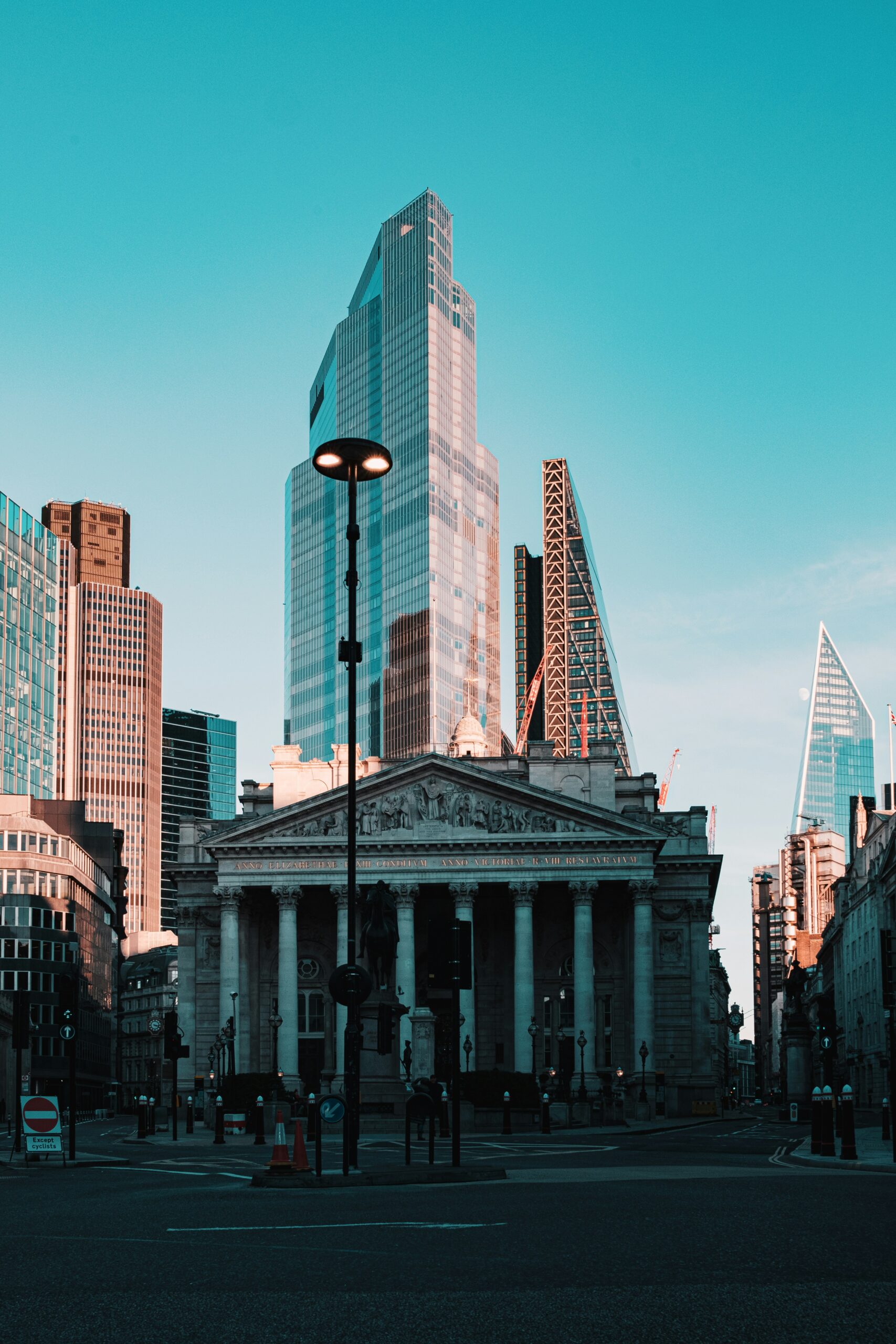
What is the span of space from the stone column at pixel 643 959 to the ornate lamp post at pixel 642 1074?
1.34 meters

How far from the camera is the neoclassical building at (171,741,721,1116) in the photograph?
9562 cm

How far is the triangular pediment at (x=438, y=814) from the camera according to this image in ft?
314

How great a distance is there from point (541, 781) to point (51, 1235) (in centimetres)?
8900

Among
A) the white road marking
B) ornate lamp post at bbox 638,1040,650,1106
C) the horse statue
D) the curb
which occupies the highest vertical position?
the horse statue

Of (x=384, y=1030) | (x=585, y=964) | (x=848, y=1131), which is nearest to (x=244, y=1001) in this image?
(x=585, y=964)

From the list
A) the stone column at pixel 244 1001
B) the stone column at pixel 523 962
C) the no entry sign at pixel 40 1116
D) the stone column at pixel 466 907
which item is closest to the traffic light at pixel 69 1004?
the no entry sign at pixel 40 1116

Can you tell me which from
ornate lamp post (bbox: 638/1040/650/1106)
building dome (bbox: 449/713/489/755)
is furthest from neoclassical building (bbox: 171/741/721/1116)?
building dome (bbox: 449/713/489/755)

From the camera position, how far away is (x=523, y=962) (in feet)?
312

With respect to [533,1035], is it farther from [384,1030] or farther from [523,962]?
[384,1030]

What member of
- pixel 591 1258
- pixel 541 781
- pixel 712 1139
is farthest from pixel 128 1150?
pixel 541 781

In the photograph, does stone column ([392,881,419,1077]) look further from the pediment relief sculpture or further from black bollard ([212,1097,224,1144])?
black bollard ([212,1097,224,1144])

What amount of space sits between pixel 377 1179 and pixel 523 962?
7093cm

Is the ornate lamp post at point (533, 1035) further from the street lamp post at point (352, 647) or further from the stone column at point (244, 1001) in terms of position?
the street lamp post at point (352, 647)

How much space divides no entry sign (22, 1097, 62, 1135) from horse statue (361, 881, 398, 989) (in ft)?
26.8
